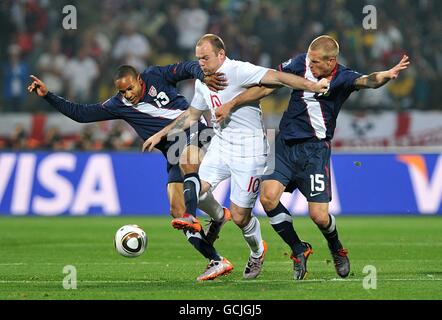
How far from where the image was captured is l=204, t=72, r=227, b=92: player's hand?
9523 millimetres

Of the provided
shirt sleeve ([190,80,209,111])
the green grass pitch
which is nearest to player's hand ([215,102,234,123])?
shirt sleeve ([190,80,209,111])

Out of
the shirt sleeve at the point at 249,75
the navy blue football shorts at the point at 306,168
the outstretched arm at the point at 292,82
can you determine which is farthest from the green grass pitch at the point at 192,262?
the shirt sleeve at the point at 249,75

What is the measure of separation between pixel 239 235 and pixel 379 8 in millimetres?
7899

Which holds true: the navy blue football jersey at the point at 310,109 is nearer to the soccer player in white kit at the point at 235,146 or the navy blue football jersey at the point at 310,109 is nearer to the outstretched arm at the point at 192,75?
the soccer player in white kit at the point at 235,146

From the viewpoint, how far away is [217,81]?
9.53 meters

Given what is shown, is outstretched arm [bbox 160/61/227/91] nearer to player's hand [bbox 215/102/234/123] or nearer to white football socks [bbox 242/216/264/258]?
player's hand [bbox 215/102/234/123]

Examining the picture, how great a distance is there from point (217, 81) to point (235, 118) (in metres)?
0.43

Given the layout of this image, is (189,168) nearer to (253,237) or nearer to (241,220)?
(241,220)

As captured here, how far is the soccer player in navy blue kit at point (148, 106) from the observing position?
10352mm

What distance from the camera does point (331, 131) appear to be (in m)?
9.83

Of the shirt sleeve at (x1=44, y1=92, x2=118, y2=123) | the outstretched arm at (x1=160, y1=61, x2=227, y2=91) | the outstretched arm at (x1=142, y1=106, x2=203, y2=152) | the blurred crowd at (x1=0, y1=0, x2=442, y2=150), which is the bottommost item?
the outstretched arm at (x1=142, y1=106, x2=203, y2=152)

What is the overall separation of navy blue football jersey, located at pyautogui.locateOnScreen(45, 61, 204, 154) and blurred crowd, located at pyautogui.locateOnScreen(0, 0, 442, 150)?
9.42 metres

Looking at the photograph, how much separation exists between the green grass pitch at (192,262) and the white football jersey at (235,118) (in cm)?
128
